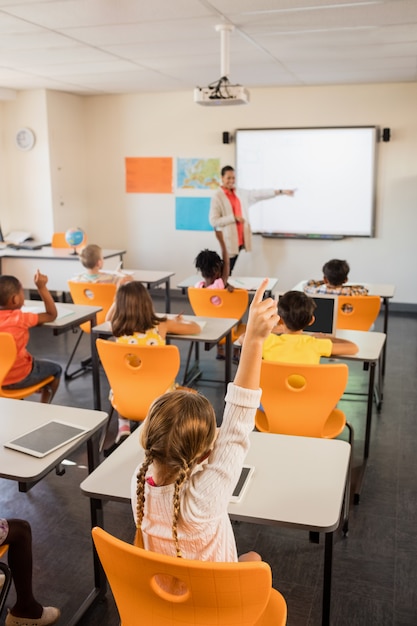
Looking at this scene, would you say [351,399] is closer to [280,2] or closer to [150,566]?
[280,2]

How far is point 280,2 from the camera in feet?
11.2

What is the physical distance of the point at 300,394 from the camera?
259 cm

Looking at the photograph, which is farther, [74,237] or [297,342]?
[74,237]

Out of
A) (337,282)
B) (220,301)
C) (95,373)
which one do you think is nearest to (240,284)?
(220,301)

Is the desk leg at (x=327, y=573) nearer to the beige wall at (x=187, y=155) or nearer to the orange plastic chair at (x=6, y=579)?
the orange plastic chair at (x=6, y=579)

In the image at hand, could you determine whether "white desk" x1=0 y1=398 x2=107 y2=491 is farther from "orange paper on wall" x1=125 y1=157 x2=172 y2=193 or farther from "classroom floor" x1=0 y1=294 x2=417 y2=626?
"orange paper on wall" x1=125 y1=157 x2=172 y2=193

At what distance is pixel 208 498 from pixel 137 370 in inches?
61.4

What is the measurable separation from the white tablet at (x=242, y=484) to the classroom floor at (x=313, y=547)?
2.28ft

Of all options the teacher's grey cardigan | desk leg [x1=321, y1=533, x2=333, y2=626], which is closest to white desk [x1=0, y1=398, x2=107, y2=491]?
desk leg [x1=321, y1=533, x2=333, y2=626]

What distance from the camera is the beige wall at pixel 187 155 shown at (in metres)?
6.91

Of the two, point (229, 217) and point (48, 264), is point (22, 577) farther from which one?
point (229, 217)

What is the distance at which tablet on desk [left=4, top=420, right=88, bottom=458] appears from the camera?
198 centimetres

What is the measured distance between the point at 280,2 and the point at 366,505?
109 inches

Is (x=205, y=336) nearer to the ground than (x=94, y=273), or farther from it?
nearer to the ground
